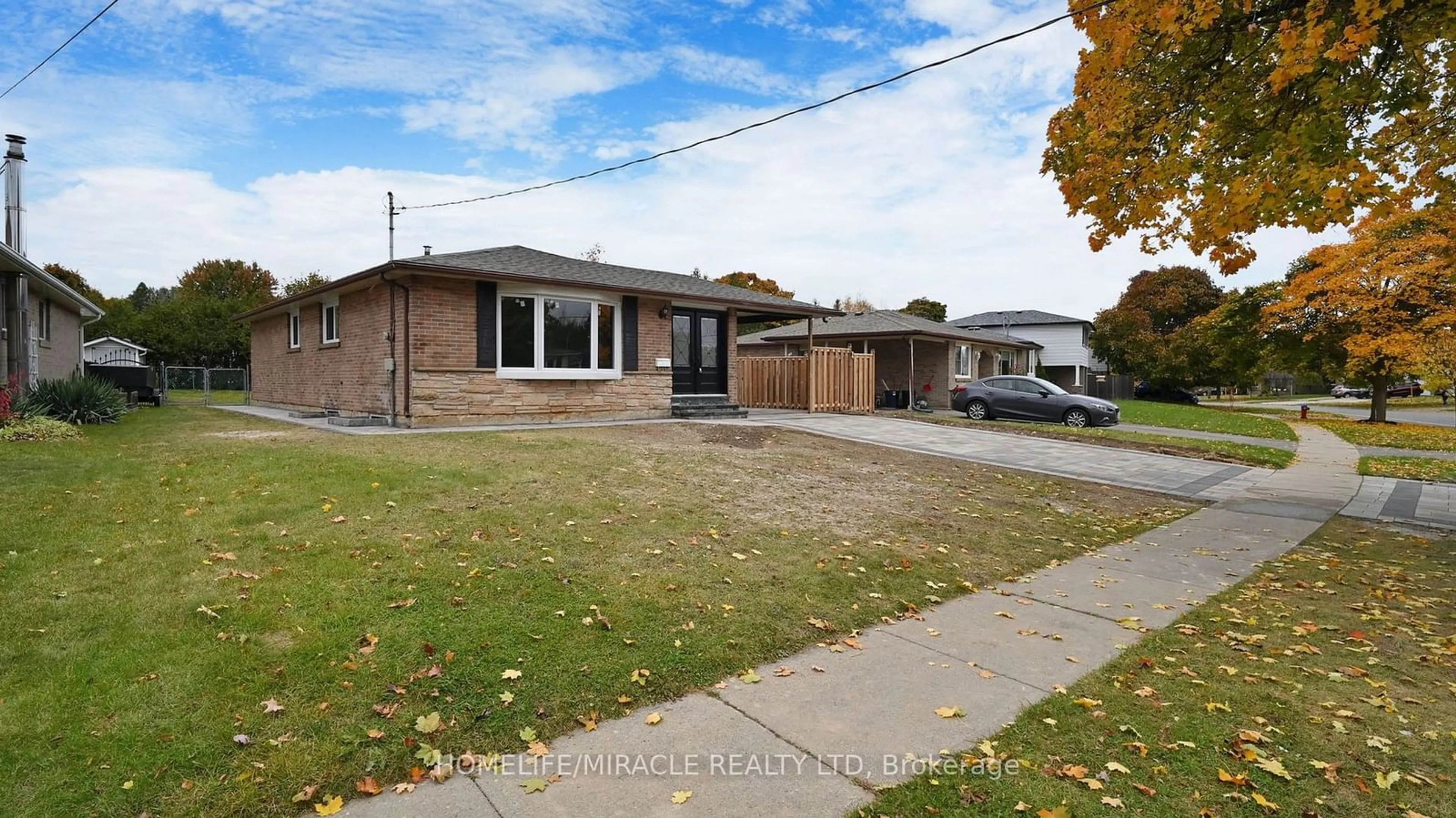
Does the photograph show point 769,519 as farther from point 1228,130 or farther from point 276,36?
point 276,36

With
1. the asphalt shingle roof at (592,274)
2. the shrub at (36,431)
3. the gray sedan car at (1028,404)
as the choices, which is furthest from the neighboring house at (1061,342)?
the shrub at (36,431)

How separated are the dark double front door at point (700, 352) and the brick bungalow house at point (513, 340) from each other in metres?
0.03

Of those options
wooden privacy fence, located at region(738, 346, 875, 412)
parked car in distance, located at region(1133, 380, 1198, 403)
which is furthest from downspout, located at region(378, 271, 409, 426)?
parked car in distance, located at region(1133, 380, 1198, 403)

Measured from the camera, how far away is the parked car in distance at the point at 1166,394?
40.1m

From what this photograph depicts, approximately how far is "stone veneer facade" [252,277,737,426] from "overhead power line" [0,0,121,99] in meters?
5.31

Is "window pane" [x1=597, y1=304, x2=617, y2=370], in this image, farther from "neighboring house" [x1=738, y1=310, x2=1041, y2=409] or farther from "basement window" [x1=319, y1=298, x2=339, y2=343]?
"neighboring house" [x1=738, y1=310, x2=1041, y2=409]

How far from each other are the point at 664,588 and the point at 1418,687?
417 centimetres

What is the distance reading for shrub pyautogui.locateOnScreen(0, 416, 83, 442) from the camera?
9867 millimetres

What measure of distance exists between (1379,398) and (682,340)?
24611 millimetres

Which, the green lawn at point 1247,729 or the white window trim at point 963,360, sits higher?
the white window trim at point 963,360

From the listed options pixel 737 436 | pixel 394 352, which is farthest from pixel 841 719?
pixel 394 352

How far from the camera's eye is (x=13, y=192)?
17.5m

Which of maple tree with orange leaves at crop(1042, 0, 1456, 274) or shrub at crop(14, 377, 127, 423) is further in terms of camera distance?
shrub at crop(14, 377, 127, 423)

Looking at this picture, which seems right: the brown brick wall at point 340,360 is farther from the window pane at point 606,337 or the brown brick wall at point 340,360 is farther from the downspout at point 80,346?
the downspout at point 80,346
